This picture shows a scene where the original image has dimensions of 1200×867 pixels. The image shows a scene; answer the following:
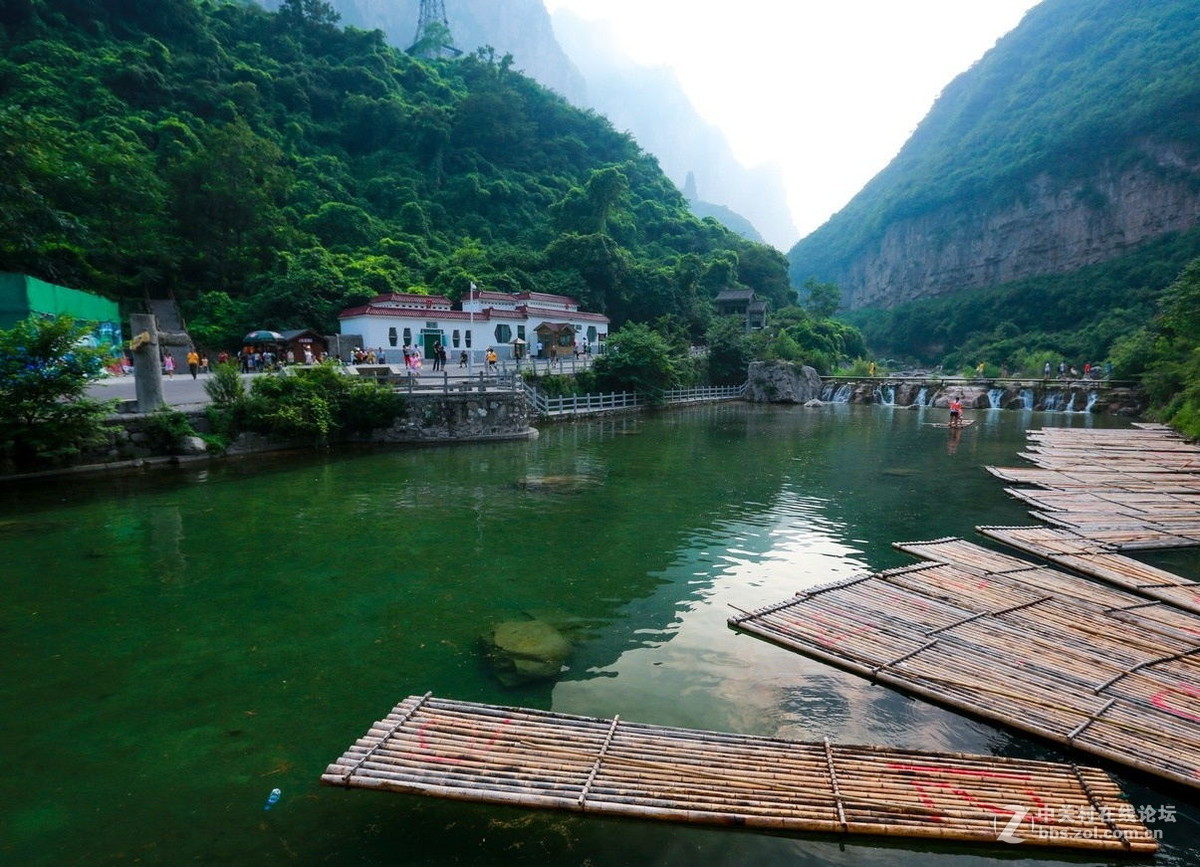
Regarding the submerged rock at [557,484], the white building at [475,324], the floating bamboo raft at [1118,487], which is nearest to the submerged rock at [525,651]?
the submerged rock at [557,484]

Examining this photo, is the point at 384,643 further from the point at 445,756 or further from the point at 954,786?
the point at 954,786

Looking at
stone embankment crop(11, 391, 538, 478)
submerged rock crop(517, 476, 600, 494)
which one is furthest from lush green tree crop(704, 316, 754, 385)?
submerged rock crop(517, 476, 600, 494)

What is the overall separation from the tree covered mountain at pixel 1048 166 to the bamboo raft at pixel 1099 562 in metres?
92.3

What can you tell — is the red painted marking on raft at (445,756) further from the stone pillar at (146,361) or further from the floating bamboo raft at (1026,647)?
the stone pillar at (146,361)

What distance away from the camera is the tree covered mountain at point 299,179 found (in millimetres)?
38594

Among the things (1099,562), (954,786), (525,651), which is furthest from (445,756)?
(1099,562)

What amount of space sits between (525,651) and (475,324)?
33.9 metres

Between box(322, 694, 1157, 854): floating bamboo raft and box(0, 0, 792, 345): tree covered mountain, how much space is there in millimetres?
37082

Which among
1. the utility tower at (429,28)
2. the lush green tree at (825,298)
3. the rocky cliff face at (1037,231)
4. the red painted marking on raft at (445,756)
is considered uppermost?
the utility tower at (429,28)

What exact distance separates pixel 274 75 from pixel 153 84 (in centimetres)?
1508

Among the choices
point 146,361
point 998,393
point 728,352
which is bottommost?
point 998,393

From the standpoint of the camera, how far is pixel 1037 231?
301ft

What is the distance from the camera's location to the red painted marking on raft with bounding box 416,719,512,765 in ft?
17.8

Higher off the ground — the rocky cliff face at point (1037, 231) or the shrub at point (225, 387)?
the rocky cliff face at point (1037, 231)
